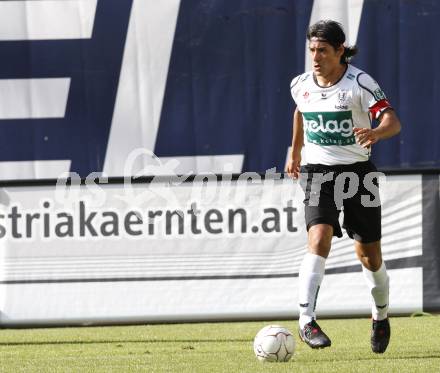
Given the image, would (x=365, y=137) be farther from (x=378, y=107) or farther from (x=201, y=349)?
(x=201, y=349)

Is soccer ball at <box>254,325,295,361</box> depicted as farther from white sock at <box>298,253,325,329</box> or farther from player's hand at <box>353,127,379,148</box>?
player's hand at <box>353,127,379,148</box>

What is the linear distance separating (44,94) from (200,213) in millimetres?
2012

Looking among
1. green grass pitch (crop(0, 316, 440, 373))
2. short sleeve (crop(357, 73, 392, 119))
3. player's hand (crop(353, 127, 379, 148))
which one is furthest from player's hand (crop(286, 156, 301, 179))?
green grass pitch (crop(0, 316, 440, 373))

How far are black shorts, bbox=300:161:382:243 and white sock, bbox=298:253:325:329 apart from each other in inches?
11.3

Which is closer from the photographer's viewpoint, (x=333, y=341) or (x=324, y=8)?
(x=333, y=341)

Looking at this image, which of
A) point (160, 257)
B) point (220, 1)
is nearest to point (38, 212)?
point (160, 257)

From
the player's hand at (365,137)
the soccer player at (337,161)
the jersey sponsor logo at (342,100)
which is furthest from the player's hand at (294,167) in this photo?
the player's hand at (365,137)

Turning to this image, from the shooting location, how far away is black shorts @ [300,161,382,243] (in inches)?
282

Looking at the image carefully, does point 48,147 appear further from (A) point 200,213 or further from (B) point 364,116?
(B) point 364,116

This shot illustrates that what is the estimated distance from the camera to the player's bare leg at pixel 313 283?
6.79 m

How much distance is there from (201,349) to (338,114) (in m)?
2.20

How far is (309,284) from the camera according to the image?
6.95 meters

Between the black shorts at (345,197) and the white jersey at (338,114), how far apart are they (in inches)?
2.9

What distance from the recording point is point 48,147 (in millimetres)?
10797
